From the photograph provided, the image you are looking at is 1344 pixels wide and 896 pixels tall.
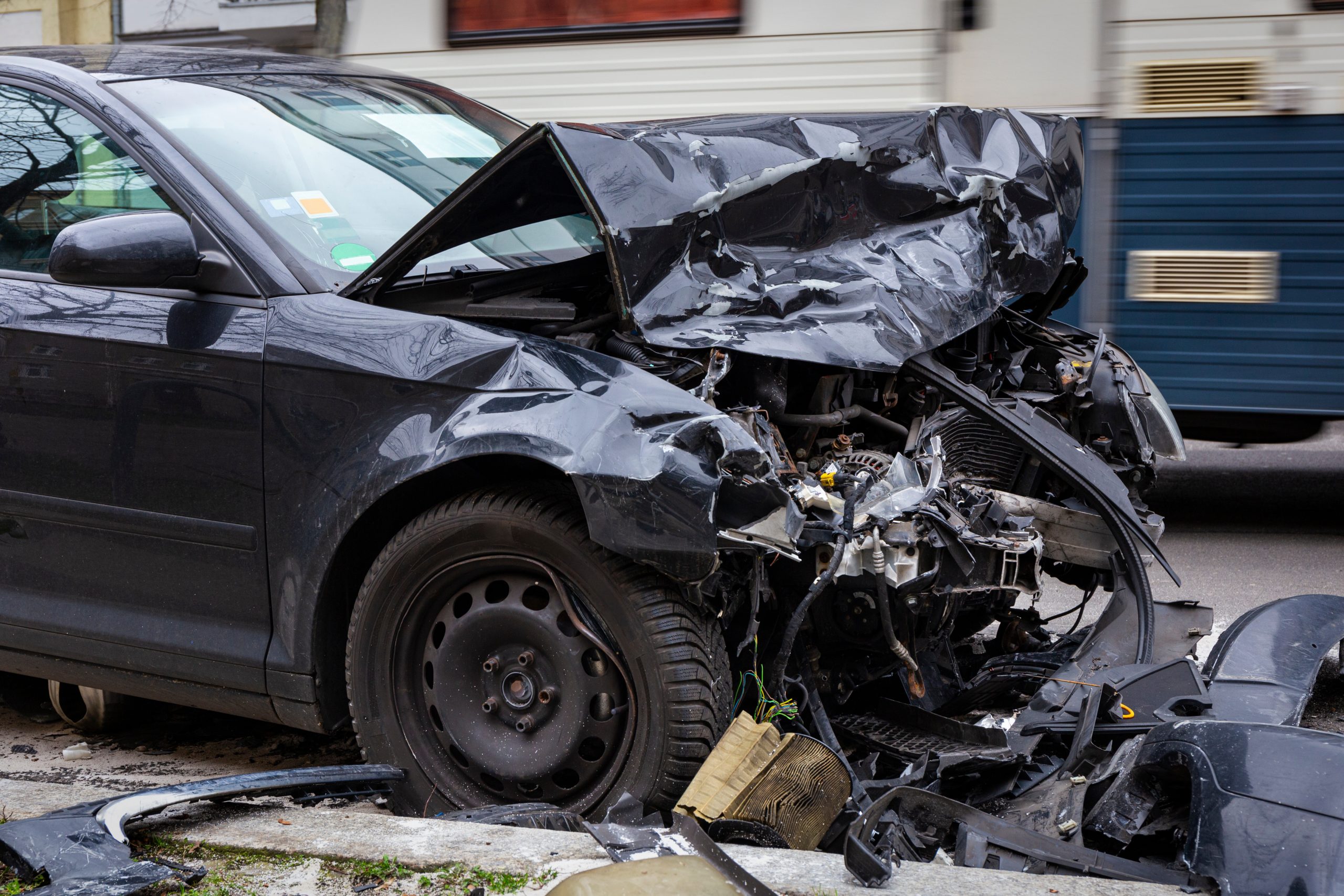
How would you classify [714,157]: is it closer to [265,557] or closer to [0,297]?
[265,557]

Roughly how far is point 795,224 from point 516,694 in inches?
57.3

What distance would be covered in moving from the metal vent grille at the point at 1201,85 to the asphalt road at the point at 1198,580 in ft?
6.93

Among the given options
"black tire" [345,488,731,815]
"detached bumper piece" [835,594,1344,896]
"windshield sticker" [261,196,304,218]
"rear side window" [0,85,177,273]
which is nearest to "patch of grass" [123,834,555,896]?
"black tire" [345,488,731,815]

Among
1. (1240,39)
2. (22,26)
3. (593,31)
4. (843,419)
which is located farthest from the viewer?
(22,26)

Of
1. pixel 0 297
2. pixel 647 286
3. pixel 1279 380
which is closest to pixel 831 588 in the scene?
pixel 647 286

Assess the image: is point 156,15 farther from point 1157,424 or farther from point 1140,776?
point 1140,776

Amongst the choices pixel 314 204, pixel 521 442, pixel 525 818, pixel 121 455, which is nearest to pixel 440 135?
Result: pixel 314 204

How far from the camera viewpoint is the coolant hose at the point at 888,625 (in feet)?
9.70

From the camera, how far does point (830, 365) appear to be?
327 cm

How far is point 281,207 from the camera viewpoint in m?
3.42

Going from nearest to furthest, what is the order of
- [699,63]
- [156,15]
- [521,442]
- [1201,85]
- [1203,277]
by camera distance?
[521,442] < [1201,85] < [1203,277] < [699,63] < [156,15]

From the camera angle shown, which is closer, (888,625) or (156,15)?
(888,625)

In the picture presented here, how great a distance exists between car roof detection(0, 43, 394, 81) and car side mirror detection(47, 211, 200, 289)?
700mm

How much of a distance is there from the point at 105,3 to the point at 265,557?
10.1m
